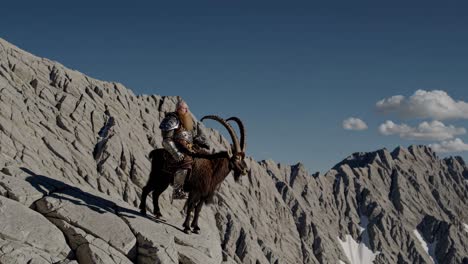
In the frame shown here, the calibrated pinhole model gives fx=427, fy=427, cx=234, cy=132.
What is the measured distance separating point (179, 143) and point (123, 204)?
12.7 feet

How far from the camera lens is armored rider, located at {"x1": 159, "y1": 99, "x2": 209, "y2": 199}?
14.2 m

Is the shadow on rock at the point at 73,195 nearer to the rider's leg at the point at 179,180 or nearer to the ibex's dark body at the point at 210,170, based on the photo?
the rider's leg at the point at 179,180

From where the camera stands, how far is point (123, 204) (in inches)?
645

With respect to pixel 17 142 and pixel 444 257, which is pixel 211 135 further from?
pixel 444 257

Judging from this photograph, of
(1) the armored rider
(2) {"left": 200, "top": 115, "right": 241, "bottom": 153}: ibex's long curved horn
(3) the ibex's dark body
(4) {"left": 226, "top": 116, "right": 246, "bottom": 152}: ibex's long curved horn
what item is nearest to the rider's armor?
(1) the armored rider

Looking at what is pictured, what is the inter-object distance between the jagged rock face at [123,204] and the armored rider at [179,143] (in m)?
1.82

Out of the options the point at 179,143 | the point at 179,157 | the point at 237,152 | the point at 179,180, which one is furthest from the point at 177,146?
the point at 237,152

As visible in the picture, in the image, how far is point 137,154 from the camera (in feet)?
309

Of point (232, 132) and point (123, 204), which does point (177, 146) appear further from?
point (123, 204)

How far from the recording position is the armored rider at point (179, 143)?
14250 mm

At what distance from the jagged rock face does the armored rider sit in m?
1.82

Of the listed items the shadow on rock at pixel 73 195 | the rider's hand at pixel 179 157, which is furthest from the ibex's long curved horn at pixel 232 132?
the shadow on rock at pixel 73 195

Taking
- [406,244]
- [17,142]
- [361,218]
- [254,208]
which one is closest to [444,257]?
[406,244]

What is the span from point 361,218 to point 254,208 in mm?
83301
